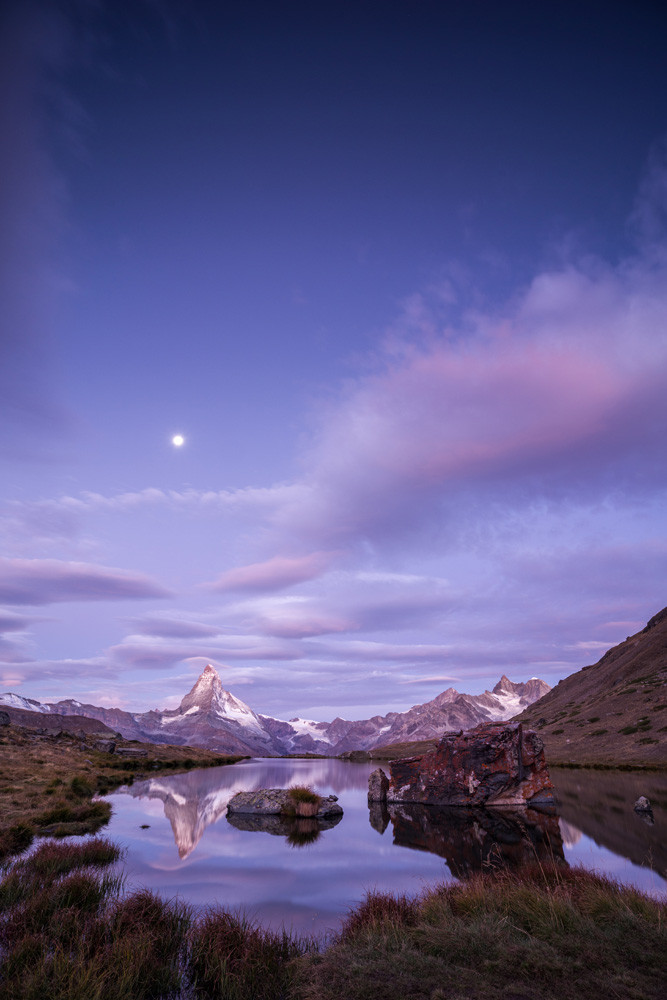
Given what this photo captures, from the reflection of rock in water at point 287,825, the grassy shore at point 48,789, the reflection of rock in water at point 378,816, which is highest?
the grassy shore at point 48,789

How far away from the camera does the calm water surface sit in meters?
14.2

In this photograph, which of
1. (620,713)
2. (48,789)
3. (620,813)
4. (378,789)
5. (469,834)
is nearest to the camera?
(469,834)

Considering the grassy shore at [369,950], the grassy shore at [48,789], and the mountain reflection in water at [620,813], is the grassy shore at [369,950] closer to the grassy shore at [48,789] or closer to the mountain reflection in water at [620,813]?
the mountain reflection in water at [620,813]

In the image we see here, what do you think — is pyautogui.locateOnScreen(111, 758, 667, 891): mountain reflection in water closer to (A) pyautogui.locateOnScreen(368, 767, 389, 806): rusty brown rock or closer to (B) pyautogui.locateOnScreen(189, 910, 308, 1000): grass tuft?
(A) pyautogui.locateOnScreen(368, 767, 389, 806): rusty brown rock

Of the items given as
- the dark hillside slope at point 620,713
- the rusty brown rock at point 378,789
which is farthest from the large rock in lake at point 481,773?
the dark hillside slope at point 620,713

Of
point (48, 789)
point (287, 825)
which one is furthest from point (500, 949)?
point (48, 789)

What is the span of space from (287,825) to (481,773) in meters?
16.9

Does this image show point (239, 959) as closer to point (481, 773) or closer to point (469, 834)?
point (469, 834)

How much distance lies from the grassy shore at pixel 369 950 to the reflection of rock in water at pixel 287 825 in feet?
42.5

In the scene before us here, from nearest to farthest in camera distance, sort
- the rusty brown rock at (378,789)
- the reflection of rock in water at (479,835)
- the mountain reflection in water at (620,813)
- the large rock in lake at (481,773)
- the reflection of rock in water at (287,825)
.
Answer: the reflection of rock in water at (479,835) → the mountain reflection in water at (620,813) → the reflection of rock in water at (287,825) → the large rock in lake at (481,773) → the rusty brown rock at (378,789)

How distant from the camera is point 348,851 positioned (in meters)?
20.6

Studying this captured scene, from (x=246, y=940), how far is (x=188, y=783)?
1852 inches

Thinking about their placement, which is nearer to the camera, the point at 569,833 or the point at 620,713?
the point at 569,833

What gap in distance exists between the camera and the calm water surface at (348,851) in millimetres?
14211
